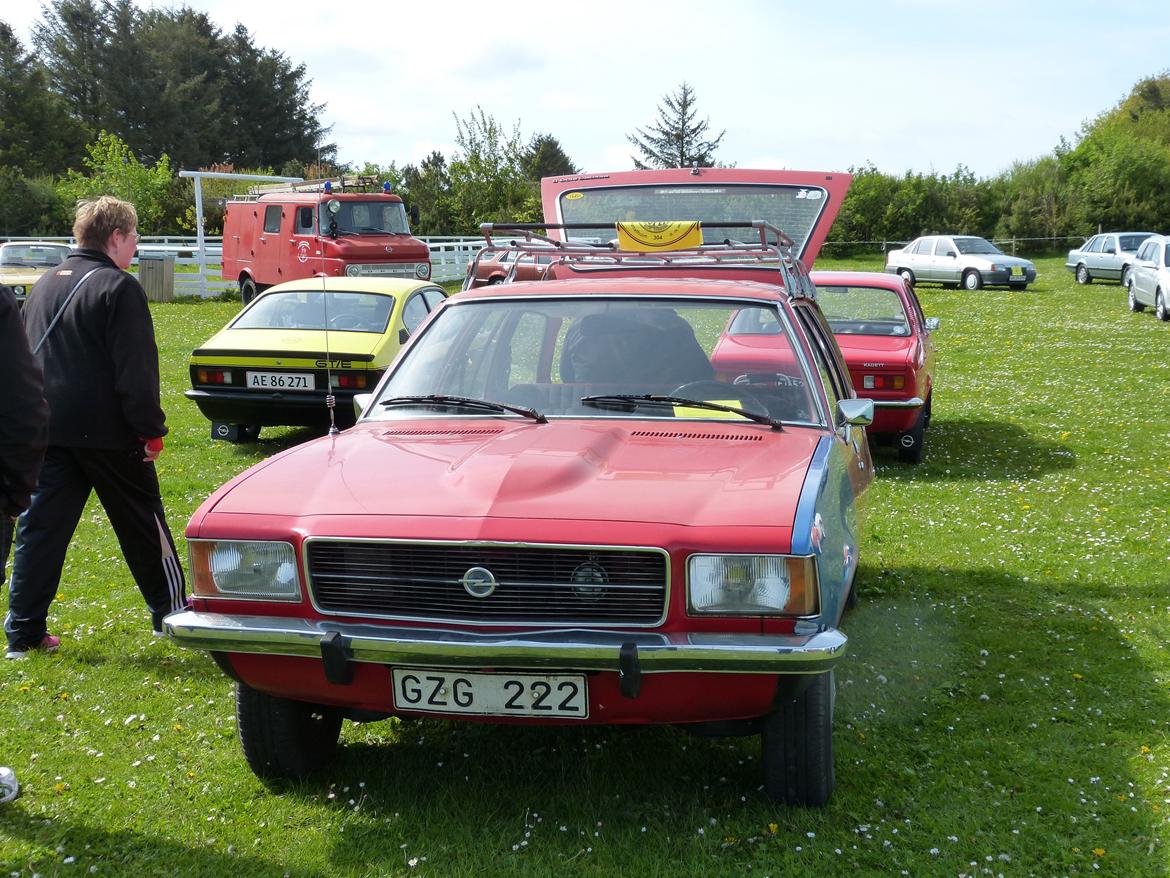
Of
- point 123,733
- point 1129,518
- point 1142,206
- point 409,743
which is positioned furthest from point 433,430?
point 1142,206

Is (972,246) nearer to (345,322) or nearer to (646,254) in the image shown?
(345,322)

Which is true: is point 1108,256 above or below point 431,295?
above

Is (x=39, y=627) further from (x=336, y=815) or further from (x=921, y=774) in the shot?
(x=921, y=774)

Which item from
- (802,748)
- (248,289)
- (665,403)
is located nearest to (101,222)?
(665,403)

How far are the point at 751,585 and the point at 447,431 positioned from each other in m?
1.47

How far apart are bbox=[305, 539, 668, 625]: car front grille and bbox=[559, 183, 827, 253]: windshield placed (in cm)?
429

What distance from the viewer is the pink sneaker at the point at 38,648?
18.2ft

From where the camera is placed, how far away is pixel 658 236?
6.18 meters

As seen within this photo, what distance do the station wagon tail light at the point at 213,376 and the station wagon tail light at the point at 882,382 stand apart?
541 centimetres

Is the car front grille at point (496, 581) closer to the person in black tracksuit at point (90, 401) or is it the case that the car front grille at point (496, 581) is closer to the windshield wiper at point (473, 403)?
the windshield wiper at point (473, 403)

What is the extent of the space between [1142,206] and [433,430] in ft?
176

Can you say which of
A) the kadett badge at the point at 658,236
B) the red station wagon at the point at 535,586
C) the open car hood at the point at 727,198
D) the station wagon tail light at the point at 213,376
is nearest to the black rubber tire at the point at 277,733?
the red station wagon at the point at 535,586

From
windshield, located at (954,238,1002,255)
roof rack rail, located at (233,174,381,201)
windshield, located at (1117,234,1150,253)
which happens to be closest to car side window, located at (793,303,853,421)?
roof rack rail, located at (233,174,381,201)

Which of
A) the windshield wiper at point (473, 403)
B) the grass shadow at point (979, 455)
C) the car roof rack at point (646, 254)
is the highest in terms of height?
the car roof rack at point (646, 254)
